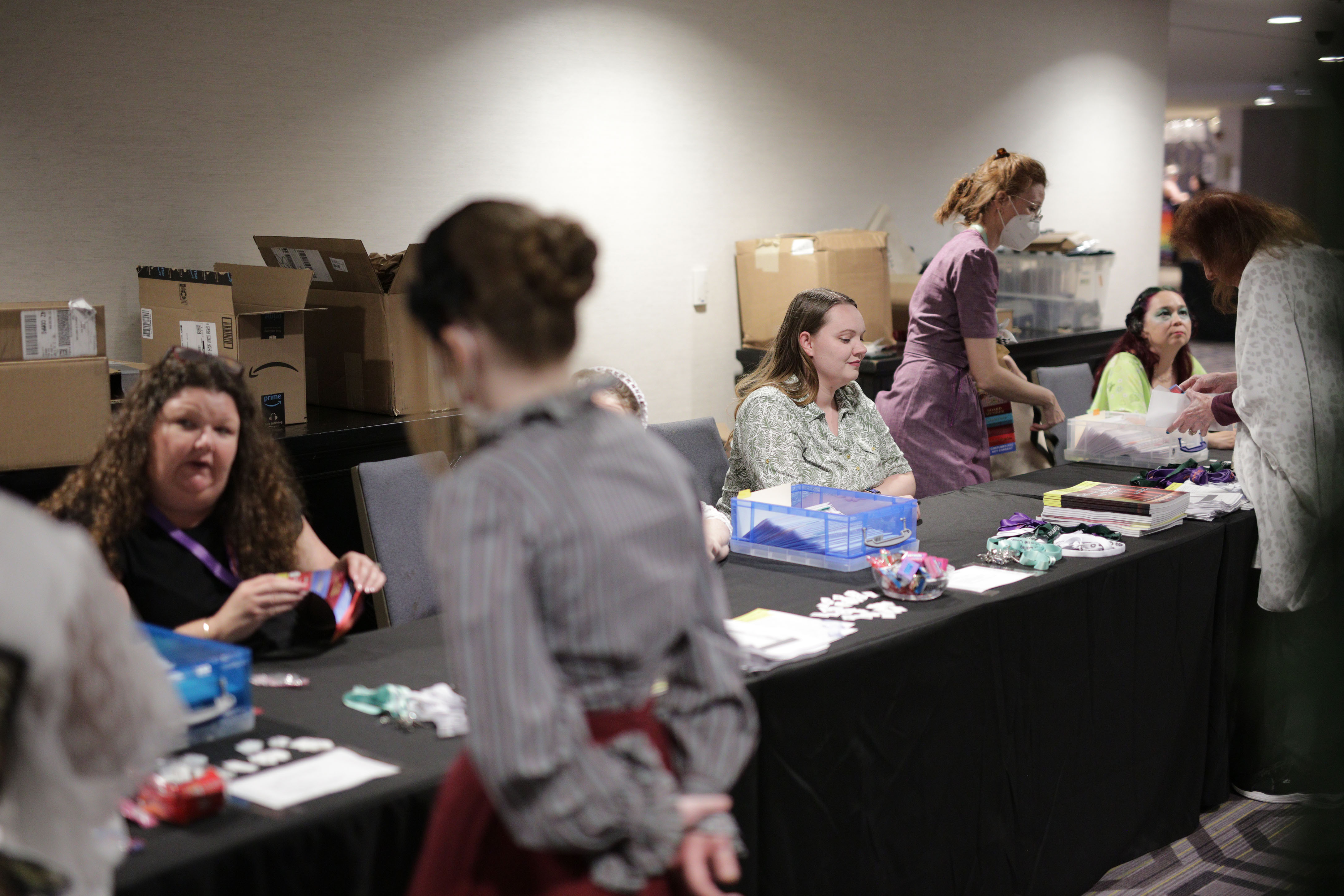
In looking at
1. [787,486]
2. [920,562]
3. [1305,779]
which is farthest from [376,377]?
[1305,779]

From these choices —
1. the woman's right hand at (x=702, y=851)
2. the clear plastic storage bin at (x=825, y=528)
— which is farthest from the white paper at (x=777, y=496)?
the woman's right hand at (x=702, y=851)

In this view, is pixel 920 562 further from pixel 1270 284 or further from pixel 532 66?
pixel 532 66

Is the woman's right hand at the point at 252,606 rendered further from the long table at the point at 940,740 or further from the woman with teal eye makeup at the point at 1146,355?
the woman with teal eye makeup at the point at 1146,355

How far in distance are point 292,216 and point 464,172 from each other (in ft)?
1.96

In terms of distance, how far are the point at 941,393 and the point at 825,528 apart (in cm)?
126

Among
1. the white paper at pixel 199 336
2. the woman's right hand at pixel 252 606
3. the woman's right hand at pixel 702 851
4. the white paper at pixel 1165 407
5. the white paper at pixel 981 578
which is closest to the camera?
the woman's right hand at pixel 702 851

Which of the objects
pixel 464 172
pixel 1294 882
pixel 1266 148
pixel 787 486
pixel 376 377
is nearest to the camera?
pixel 1294 882

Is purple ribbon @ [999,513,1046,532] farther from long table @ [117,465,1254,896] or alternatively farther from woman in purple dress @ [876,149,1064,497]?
woman in purple dress @ [876,149,1064,497]

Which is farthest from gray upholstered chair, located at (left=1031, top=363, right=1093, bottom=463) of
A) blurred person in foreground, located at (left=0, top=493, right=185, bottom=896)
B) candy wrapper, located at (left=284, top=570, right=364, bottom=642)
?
blurred person in foreground, located at (left=0, top=493, right=185, bottom=896)

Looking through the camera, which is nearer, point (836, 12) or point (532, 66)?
point (532, 66)

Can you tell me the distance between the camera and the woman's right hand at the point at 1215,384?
3195 mm

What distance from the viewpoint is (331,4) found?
3.44 metres

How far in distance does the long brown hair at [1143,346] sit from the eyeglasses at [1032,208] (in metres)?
0.63

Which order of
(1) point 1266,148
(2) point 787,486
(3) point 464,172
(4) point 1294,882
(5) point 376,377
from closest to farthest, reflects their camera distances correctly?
(4) point 1294,882
(1) point 1266,148
(2) point 787,486
(5) point 376,377
(3) point 464,172
